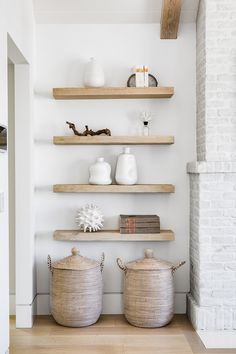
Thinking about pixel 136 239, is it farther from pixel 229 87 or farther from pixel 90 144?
pixel 229 87

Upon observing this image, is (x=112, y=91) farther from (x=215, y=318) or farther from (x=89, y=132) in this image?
(x=215, y=318)

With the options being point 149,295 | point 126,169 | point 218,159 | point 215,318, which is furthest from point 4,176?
point 215,318

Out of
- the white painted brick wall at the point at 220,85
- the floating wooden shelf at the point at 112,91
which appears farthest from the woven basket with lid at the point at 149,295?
the floating wooden shelf at the point at 112,91

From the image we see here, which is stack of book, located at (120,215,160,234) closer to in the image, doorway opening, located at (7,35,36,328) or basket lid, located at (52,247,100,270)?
basket lid, located at (52,247,100,270)

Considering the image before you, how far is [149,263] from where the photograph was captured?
4113 millimetres

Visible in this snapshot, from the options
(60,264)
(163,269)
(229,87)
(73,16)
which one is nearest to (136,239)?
(163,269)

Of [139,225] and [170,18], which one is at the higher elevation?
[170,18]

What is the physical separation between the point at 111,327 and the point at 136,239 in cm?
74

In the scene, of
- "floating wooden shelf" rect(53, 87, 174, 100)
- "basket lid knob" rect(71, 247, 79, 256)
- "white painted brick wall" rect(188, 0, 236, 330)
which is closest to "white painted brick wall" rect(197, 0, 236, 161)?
"white painted brick wall" rect(188, 0, 236, 330)

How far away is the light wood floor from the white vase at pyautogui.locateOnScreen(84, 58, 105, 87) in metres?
2.00

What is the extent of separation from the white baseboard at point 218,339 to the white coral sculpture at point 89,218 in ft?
3.95

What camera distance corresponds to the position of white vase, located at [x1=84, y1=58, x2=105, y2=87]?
166 inches

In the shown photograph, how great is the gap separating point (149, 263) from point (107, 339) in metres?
0.70

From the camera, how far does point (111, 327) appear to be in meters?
4.06
